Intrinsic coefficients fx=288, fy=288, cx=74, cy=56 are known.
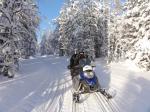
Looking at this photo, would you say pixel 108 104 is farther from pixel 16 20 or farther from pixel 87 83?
pixel 16 20

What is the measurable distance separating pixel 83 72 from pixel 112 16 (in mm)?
36571

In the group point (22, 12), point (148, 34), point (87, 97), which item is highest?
point (22, 12)

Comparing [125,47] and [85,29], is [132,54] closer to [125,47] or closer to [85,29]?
[125,47]

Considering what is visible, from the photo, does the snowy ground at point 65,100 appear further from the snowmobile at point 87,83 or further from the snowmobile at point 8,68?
the snowmobile at point 8,68

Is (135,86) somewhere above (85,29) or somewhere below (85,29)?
below

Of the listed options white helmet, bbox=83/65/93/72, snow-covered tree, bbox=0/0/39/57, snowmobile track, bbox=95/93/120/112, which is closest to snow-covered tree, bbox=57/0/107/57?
snow-covered tree, bbox=0/0/39/57

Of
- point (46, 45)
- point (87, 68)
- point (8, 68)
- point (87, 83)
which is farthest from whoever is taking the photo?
point (46, 45)

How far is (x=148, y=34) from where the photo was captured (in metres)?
22.6

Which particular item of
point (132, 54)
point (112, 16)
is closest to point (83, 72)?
point (132, 54)

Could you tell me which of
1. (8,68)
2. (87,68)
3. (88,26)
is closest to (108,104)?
(87,68)

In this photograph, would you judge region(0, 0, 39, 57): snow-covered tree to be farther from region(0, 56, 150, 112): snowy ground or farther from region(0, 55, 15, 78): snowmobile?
region(0, 56, 150, 112): snowy ground

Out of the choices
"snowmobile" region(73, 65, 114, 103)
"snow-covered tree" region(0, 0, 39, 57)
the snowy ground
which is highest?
"snow-covered tree" region(0, 0, 39, 57)

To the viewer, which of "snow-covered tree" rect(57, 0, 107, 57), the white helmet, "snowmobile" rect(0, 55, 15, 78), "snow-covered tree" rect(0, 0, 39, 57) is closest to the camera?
the white helmet

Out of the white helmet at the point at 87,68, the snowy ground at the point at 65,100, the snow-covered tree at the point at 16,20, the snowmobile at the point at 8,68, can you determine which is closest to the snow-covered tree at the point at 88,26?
the snow-covered tree at the point at 16,20
